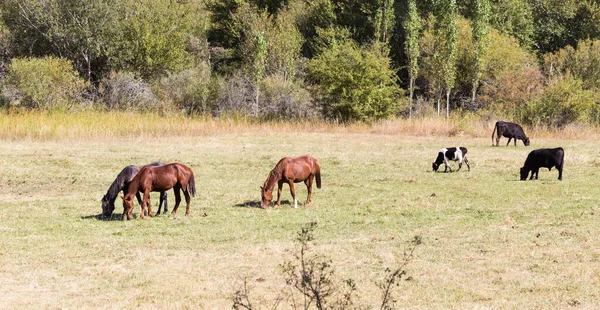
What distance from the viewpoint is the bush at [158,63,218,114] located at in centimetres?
4906

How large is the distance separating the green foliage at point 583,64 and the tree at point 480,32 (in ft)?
16.5

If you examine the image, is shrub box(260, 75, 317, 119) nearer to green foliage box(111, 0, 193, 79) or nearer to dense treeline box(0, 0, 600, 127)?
dense treeline box(0, 0, 600, 127)

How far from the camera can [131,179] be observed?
15734mm

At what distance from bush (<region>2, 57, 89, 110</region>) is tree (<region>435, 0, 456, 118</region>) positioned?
23.6 metres

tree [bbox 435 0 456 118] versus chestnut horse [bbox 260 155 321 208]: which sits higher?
tree [bbox 435 0 456 118]

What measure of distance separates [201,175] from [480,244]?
12.3 metres

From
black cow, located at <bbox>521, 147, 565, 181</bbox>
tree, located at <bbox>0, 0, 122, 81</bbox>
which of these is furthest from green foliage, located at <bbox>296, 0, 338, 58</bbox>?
black cow, located at <bbox>521, 147, 565, 181</bbox>

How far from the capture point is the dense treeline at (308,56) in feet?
146

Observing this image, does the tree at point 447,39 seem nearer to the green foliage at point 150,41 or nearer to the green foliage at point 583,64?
the green foliage at point 583,64

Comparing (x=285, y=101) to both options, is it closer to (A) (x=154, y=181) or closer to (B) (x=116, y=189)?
(B) (x=116, y=189)

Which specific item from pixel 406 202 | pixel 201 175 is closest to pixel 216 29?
pixel 201 175

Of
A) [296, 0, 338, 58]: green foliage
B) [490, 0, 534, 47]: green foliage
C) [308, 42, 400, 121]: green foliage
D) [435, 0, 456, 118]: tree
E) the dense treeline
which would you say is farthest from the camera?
[296, 0, 338, 58]: green foliage

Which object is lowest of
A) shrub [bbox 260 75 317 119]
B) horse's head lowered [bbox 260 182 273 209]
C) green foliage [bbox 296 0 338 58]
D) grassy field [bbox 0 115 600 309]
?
grassy field [bbox 0 115 600 309]

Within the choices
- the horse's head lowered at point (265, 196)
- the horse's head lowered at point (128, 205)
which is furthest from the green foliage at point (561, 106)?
the horse's head lowered at point (128, 205)
